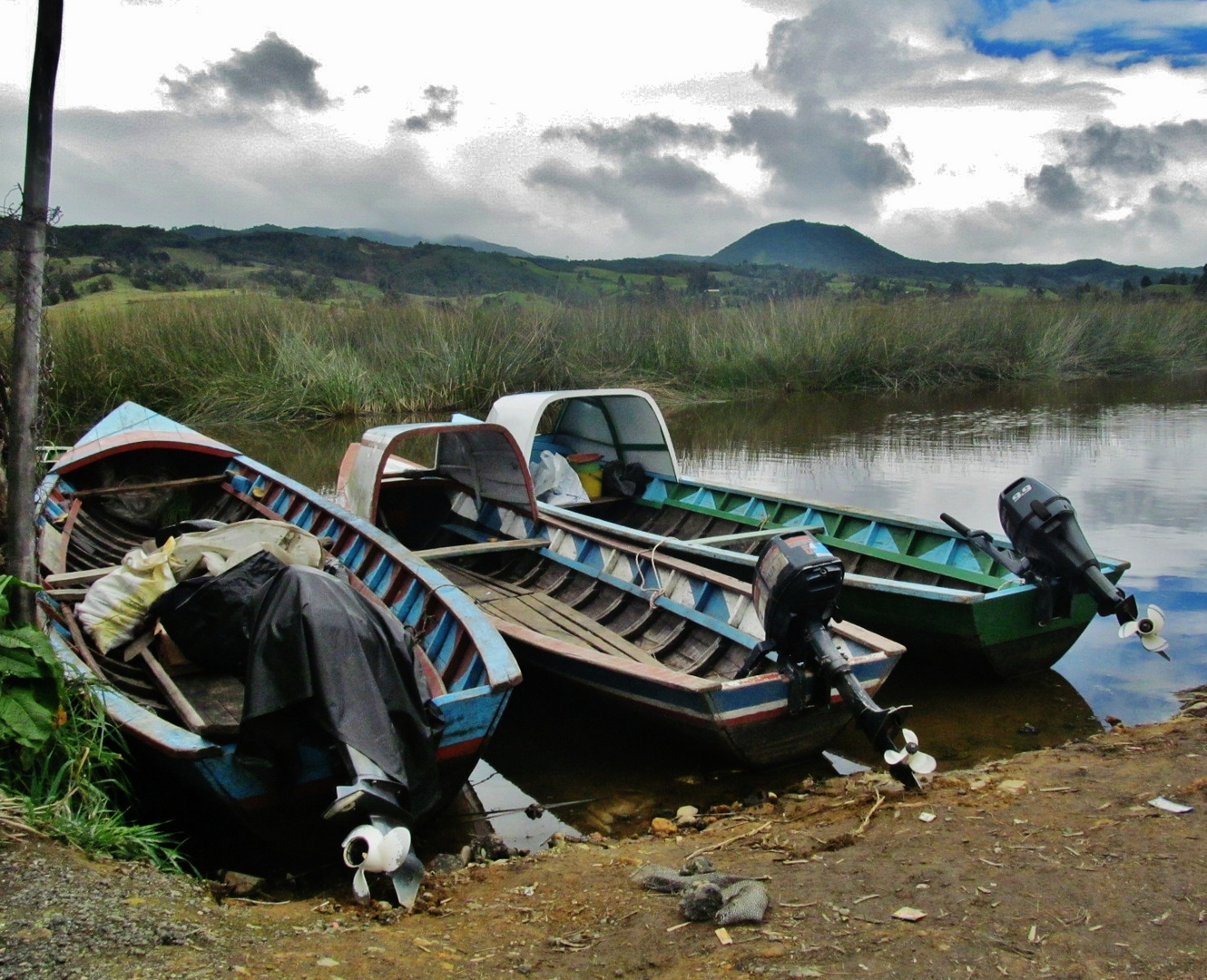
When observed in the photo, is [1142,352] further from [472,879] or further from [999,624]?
[472,879]

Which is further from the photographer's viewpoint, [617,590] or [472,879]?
[617,590]

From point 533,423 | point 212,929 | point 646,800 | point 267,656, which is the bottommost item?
point 646,800

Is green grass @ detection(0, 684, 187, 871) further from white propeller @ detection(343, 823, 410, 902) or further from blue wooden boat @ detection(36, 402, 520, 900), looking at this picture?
white propeller @ detection(343, 823, 410, 902)

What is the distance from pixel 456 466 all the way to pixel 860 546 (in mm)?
3679

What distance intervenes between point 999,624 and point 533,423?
13.6 ft

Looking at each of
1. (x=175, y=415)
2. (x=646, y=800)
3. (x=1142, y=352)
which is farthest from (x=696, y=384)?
(x=646, y=800)

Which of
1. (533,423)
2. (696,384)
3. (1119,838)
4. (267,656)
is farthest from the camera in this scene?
(696,384)

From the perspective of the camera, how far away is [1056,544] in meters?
5.51

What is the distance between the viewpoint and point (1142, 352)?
25906 mm

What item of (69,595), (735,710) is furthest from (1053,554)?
(69,595)

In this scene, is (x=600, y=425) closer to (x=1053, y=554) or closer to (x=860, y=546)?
(x=860, y=546)

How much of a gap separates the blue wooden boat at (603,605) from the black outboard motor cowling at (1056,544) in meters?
1.36

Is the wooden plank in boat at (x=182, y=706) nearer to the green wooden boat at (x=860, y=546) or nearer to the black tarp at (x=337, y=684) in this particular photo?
the black tarp at (x=337, y=684)

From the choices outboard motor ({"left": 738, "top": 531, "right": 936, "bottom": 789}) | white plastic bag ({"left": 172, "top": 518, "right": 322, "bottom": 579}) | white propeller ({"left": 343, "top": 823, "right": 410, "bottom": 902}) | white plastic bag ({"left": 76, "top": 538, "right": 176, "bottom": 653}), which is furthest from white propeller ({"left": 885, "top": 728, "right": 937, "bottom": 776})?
white plastic bag ({"left": 76, "top": 538, "right": 176, "bottom": 653})
